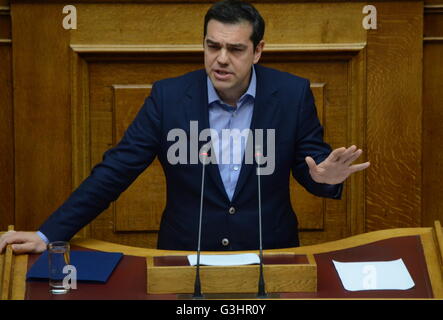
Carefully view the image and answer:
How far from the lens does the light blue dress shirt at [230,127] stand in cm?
257

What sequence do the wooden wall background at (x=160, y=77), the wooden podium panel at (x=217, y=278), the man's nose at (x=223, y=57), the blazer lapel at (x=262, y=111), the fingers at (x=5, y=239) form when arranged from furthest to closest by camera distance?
the wooden wall background at (x=160, y=77) → the blazer lapel at (x=262, y=111) → the man's nose at (x=223, y=57) → the fingers at (x=5, y=239) → the wooden podium panel at (x=217, y=278)

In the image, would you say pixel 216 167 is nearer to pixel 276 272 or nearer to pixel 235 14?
pixel 235 14

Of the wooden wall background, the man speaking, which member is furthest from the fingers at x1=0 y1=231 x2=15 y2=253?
the wooden wall background

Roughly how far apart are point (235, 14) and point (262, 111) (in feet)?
1.05

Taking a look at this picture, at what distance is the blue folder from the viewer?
201cm

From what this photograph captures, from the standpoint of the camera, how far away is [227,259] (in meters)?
2.06

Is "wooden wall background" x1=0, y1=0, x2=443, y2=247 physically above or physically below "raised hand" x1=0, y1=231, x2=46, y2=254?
→ above

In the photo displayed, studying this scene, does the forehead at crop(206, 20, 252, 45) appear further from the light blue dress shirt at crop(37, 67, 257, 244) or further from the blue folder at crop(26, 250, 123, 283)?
the blue folder at crop(26, 250, 123, 283)

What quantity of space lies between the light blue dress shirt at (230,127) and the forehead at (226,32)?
0.69ft

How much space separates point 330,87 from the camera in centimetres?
342

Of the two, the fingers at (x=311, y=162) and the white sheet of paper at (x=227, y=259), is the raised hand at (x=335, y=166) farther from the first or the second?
the white sheet of paper at (x=227, y=259)

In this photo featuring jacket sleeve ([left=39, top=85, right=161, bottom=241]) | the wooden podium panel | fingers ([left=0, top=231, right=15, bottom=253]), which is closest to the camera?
the wooden podium panel

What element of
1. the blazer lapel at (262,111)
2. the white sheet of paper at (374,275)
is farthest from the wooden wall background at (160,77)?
the white sheet of paper at (374,275)

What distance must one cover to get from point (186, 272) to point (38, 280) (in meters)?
0.36
